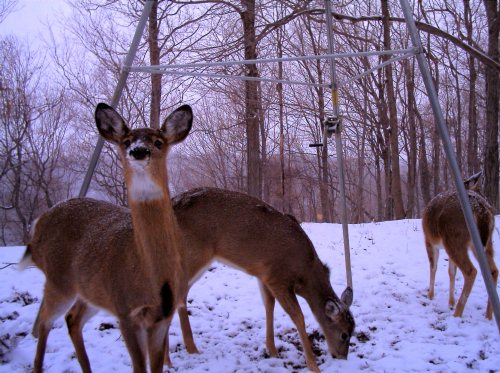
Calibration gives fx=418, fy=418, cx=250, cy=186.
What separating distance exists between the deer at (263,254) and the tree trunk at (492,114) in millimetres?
8894

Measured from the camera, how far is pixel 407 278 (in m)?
6.28

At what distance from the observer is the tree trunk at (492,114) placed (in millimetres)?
11195

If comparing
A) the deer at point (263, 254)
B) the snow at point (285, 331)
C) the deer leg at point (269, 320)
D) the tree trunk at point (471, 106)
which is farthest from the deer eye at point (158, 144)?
the tree trunk at point (471, 106)

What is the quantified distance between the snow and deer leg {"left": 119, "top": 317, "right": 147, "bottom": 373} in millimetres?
996

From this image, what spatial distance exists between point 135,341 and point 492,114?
1179 centimetres

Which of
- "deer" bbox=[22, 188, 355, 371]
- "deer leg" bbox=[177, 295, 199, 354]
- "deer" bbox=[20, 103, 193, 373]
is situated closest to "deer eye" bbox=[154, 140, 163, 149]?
"deer" bbox=[20, 103, 193, 373]

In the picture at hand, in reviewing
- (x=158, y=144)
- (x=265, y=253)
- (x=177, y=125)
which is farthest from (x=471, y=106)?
(x=158, y=144)

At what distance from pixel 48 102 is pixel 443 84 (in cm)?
2177

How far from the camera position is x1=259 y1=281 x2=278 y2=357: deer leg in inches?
162

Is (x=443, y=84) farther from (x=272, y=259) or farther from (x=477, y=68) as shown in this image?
(x=272, y=259)

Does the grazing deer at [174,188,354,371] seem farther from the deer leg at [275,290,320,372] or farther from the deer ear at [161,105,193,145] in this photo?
the deer ear at [161,105,193,145]

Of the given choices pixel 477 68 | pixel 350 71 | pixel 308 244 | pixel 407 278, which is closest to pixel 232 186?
pixel 350 71

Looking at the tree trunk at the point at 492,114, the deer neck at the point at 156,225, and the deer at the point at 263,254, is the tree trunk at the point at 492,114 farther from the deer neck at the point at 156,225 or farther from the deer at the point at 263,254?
the deer neck at the point at 156,225

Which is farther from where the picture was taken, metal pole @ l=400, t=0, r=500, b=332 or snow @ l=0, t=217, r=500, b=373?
snow @ l=0, t=217, r=500, b=373
